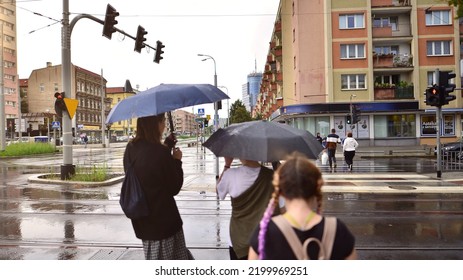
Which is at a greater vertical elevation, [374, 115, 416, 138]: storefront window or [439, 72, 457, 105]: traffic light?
[439, 72, 457, 105]: traffic light

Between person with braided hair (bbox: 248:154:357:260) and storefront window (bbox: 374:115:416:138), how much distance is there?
35.4 meters

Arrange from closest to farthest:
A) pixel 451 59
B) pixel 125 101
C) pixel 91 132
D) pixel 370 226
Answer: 1. pixel 125 101
2. pixel 370 226
3. pixel 451 59
4. pixel 91 132

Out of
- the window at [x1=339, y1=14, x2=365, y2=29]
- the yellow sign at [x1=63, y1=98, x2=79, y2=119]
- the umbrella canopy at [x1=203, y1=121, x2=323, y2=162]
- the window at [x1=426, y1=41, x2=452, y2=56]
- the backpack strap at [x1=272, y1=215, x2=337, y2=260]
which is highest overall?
the window at [x1=339, y1=14, x2=365, y2=29]

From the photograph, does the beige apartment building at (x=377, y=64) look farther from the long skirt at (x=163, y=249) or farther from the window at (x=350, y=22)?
the long skirt at (x=163, y=249)

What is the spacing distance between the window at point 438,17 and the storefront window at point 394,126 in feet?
27.4

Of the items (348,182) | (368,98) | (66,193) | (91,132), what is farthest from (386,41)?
(91,132)

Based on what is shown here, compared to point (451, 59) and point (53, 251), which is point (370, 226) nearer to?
point (53, 251)

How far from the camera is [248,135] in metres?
3.21

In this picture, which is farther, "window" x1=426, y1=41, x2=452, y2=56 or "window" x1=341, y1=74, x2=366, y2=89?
"window" x1=341, y1=74, x2=366, y2=89

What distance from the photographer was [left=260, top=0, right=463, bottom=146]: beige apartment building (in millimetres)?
34062

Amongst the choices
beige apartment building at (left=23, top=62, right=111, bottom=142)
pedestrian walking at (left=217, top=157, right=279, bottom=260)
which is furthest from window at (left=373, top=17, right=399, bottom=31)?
beige apartment building at (left=23, top=62, right=111, bottom=142)

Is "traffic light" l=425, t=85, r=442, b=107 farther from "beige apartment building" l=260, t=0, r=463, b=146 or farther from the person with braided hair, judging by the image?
"beige apartment building" l=260, t=0, r=463, b=146

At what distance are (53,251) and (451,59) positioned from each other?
121ft

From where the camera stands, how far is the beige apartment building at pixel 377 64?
3406 cm
